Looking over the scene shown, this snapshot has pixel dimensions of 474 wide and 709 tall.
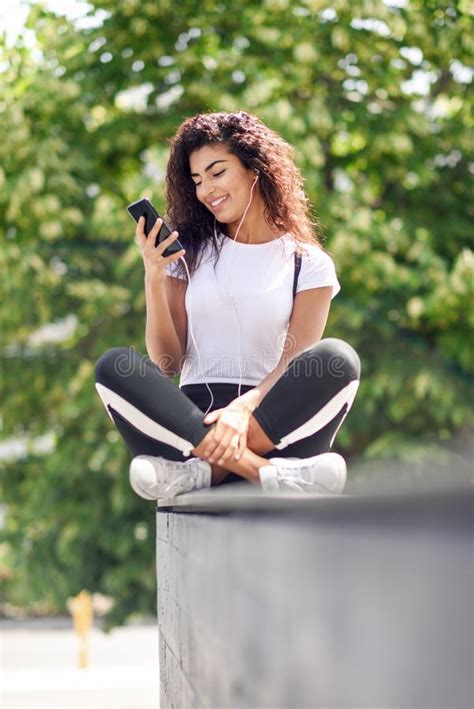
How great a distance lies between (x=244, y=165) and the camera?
11.2 feet

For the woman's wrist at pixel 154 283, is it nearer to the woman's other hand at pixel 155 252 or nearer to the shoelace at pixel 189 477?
the woman's other hand at pixel 155 252

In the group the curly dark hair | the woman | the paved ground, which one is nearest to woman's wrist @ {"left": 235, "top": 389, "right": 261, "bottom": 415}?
the woman

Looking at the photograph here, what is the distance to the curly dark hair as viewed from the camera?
341cm

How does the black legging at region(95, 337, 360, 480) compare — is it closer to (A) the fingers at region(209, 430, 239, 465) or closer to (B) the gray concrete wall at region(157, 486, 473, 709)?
(A) the fingers at region(209, 430, 239, 465)

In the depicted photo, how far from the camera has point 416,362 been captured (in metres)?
9.79

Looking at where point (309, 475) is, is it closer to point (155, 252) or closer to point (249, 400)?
point (249, 400)

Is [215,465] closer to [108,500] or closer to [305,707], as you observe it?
[305,707]

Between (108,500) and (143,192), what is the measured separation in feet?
10.1

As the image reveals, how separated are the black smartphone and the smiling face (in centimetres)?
23

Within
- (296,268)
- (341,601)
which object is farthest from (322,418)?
(341,601)

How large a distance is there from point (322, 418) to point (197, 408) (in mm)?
337

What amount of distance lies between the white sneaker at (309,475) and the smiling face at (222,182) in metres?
0.90

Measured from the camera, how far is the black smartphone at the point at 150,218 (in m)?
3.19

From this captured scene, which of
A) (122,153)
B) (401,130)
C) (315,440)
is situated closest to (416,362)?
(401,130)
